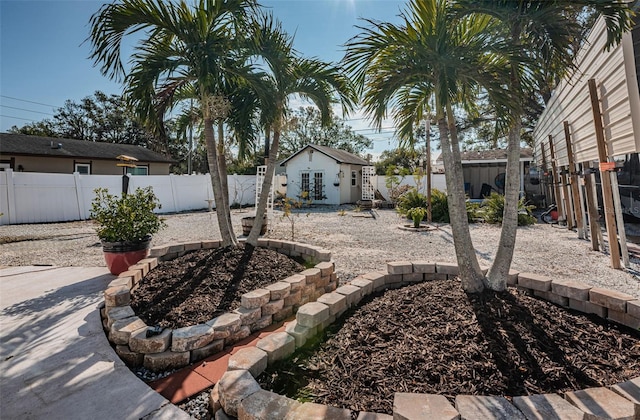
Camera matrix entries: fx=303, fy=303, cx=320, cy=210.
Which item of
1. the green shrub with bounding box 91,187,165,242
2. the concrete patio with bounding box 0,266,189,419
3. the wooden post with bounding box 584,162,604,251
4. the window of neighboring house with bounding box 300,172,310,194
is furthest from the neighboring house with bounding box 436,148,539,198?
the concrete patio with bounding box 0,266,189,419

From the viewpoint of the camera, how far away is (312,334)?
2.12m

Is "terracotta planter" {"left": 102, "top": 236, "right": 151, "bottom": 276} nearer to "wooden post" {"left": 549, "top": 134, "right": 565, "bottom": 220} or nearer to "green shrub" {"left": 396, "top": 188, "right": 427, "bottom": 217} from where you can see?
"green shrub" {"left": 396, "top": 188, "right": 427, "bottom": 217}

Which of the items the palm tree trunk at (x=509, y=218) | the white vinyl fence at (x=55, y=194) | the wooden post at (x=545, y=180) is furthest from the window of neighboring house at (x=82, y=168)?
the wooden post at (x=545, y=180)

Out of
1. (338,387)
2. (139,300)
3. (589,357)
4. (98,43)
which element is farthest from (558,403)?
(98,43)

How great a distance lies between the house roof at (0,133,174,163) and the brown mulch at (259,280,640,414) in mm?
14089

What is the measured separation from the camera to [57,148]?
14898 mm

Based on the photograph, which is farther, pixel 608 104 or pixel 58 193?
pixel 58 193

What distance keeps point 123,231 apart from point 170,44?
2427 millimetres

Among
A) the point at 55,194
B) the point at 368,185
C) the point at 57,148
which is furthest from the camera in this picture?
the point at 368,185

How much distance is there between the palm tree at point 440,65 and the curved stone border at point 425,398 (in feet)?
2.68

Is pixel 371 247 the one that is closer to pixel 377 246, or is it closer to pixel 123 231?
pixel 377 246

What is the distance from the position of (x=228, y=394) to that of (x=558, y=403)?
1441 mm

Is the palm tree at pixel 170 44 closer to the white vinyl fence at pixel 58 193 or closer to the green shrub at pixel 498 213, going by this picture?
the green shrub at pixel 498 213

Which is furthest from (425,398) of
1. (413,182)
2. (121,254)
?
(413,182)
